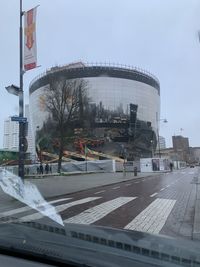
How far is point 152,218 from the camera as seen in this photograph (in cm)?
1098

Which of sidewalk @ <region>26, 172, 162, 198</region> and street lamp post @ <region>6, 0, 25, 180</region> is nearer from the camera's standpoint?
street lamp post @ <region>6, 0, 25, 180</region>

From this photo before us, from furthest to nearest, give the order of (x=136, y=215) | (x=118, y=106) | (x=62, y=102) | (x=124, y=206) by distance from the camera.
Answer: (x=118, y=106)
(x=62, y=102)
(x=124, y=206)
(x=136, y=215)

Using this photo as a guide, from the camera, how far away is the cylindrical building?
111938 mm

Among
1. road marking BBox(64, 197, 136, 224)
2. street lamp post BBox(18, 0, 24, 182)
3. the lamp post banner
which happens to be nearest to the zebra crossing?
road marking BBox(64, 197, 136, 224)

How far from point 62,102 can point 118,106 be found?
71.4 meters

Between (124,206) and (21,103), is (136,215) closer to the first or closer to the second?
(124,206)

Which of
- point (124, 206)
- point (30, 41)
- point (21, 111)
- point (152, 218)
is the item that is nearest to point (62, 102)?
point (30, 41)

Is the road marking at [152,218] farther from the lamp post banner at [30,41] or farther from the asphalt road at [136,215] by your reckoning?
the lamp post banner at [30,41]

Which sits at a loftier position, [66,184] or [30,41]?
[30,41]

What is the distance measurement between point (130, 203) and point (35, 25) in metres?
8.33

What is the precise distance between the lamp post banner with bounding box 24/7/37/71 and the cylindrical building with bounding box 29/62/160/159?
89971mm

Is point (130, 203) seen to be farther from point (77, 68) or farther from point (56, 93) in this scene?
point (77, 68)

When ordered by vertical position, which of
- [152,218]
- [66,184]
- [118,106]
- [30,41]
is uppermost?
[118,106]

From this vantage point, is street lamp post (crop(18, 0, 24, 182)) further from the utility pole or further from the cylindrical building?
the cylindrical building
